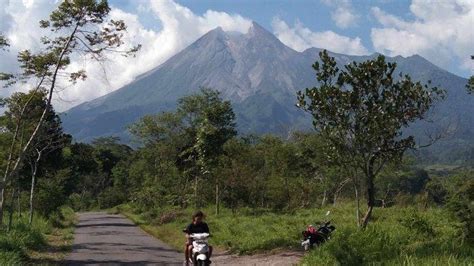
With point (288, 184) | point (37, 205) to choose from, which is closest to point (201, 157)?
point (288, 184)

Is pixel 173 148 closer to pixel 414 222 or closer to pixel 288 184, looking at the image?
pixel 288 184

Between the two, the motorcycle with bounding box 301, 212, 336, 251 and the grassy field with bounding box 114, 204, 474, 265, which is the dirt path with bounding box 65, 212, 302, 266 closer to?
the motorcycle with bounding box 301, 212, 336, 251

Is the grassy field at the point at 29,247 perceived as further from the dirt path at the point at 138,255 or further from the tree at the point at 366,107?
the tree at the point at 366,107

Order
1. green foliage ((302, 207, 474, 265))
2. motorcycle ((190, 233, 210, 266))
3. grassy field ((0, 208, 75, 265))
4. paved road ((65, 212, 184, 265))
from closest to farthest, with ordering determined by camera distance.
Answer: green foliage ((302, 207, 474, 265)) → motorcycle ((190, 233, 210, 266)) → grassy field ((0, 208, 75, 265)) → paved road ((65, 212, 184, 265))

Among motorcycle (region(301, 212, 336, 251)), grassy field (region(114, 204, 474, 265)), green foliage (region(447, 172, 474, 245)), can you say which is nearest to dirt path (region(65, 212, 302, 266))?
motorcycle (region(301, 212, 336, 251))

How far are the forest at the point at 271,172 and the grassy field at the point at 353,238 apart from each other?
1.4 inches

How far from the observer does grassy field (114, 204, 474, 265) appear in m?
8.95

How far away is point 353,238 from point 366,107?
3.69 m

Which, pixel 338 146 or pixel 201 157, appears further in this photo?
pixel 201 157

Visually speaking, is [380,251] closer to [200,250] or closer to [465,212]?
[465,212]

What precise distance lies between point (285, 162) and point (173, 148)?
9.33m

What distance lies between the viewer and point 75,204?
6197 centimetres

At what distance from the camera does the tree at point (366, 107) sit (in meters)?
12.8

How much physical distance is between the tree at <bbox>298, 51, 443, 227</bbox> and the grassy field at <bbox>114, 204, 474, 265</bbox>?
2017mm
